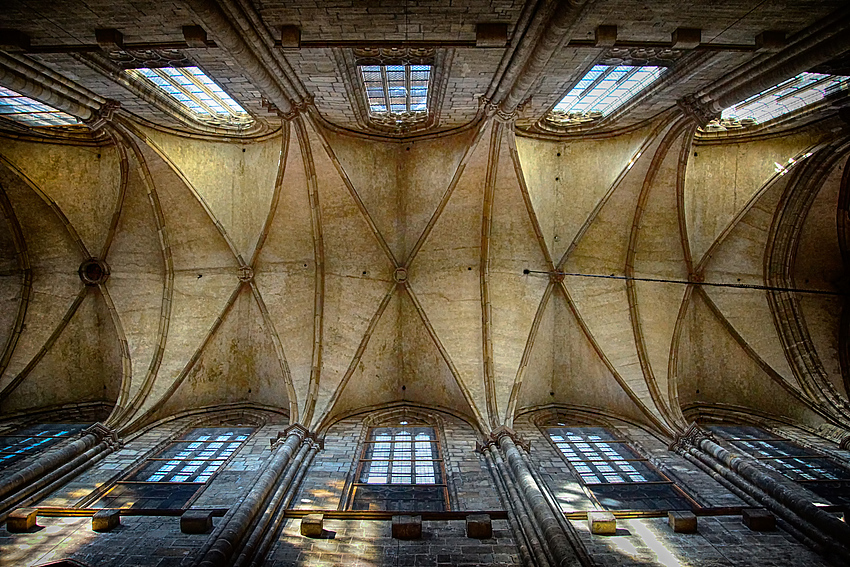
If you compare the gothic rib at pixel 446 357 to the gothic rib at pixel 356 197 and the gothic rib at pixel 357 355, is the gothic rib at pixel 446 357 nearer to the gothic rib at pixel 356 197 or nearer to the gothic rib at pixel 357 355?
the gothic rib at pixel 357 355

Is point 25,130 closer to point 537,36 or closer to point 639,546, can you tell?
point 537,36

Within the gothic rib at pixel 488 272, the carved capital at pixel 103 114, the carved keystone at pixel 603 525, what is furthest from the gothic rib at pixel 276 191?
the carved keystone at pixel 603 525

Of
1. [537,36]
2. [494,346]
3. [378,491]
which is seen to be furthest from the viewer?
[494,346]

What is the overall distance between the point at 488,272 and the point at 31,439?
12.6m

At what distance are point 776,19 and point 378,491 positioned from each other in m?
10.8

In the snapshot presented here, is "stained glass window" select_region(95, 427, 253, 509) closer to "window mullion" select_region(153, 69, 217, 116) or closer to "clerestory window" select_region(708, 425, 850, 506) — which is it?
"window mullion" select_region(153, 69, 217, 116)

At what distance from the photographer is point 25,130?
42.6 feet

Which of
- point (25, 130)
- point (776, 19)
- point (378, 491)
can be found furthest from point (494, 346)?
point (25, 130)

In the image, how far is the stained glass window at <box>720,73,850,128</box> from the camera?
11.2 m

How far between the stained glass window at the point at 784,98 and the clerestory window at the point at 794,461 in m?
8.22

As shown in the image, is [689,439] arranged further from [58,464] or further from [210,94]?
[210,94]

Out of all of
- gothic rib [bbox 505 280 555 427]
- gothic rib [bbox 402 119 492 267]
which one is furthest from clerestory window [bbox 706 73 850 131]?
gothic rib [bbox 505 280 555 427]

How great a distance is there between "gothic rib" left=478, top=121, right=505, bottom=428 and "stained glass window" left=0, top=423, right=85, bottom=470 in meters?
10.9

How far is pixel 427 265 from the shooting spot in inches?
627
